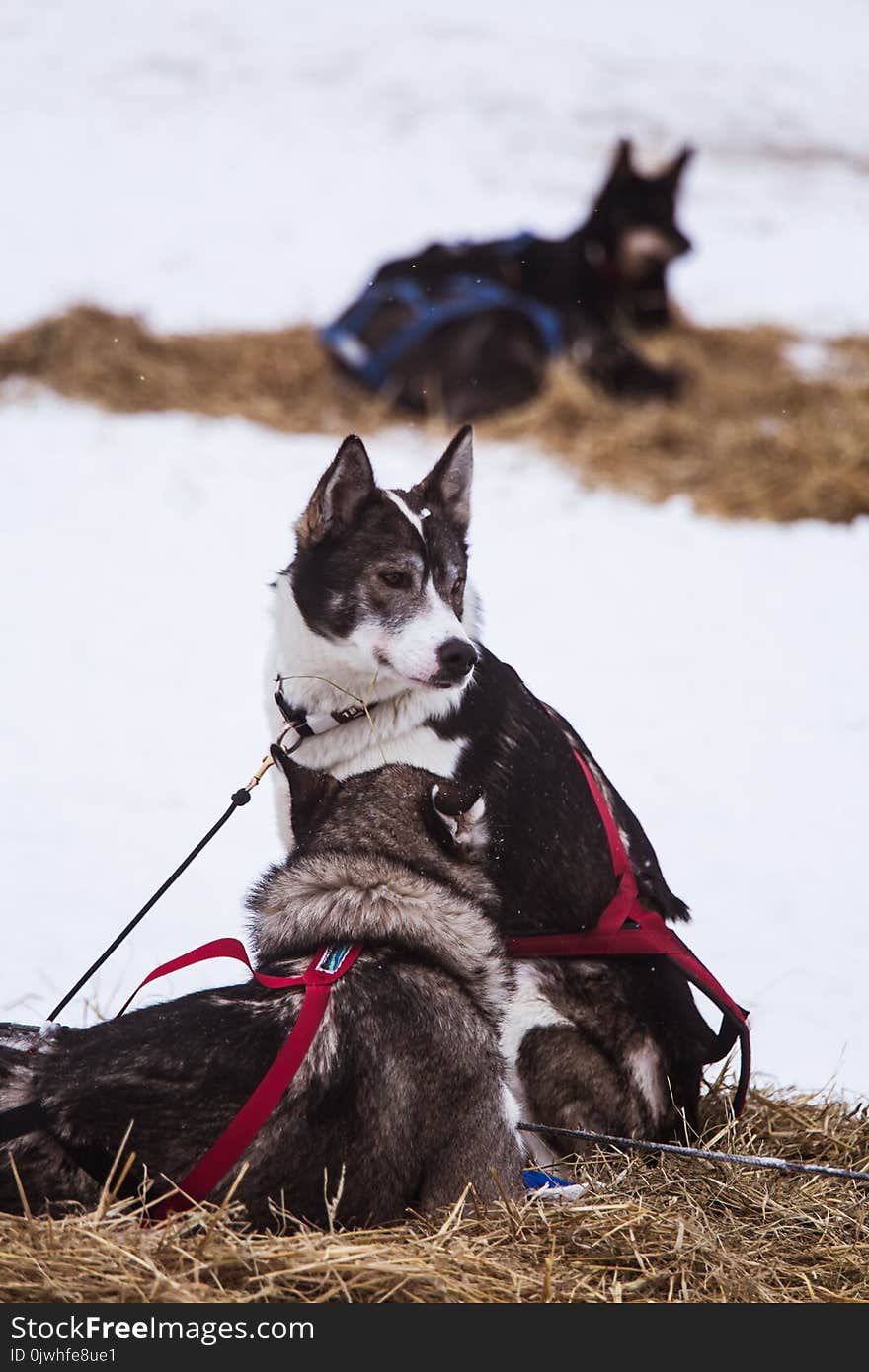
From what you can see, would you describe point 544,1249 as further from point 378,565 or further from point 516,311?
point 516,311

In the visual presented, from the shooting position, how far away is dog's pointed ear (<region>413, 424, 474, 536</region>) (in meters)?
3.54

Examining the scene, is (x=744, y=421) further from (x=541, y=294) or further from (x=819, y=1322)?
(x=819, y=1322)

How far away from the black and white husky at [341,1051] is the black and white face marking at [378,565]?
51cm

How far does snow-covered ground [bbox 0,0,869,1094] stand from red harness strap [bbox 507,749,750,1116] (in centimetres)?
80

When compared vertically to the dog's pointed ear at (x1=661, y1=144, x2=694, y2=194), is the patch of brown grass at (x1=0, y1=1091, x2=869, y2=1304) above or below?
below

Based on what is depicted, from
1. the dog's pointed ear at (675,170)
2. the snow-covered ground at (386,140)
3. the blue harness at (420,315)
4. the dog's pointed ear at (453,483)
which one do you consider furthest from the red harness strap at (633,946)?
the snow-covered ground at (386,140)

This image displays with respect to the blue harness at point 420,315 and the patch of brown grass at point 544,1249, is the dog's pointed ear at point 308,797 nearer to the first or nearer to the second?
the patch of brown grass at point 544,1249

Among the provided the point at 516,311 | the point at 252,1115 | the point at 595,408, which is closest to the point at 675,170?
A: the point at 516,311

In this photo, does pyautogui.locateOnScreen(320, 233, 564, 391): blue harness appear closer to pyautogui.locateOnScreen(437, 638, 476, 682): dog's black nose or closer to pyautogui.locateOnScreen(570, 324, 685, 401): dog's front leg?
pyautogui.locateOnScreen(570, 324, 685, 401): dog's front leg

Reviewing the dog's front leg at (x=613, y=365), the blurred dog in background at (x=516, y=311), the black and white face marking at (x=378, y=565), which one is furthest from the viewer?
the dog's front leg at (x=613, y=365)

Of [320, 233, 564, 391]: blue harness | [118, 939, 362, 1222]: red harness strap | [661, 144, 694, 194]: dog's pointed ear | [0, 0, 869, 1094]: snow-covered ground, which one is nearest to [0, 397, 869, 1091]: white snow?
[0, 0, 869, 1094]: snow-covered ground

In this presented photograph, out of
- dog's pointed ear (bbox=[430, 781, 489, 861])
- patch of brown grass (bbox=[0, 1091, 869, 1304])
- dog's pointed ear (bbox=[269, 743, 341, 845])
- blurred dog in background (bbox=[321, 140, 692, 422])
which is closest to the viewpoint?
patch of brown grass (bbox=[0, 1091, 869, 1304])

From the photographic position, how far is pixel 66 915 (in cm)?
414

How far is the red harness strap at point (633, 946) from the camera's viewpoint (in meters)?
3.10
